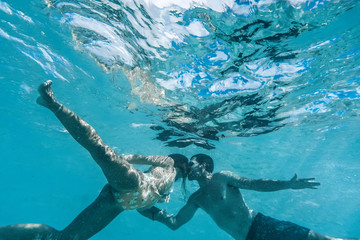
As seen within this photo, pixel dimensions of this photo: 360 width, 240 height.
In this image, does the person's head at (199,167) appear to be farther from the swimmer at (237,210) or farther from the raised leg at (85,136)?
the raised leg at (85,136)

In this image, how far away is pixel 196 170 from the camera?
23.5 ft

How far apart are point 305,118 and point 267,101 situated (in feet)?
13.6

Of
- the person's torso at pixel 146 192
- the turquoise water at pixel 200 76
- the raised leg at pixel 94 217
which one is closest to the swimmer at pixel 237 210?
the person's torso at pixel 146 192

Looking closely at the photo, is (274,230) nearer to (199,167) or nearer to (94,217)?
(199,167)

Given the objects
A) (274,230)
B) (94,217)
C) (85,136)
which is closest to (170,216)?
(94,217)

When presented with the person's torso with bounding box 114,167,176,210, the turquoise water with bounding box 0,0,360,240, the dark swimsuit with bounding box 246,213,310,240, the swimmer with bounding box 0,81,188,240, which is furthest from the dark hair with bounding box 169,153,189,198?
the turquoise water with bounding box 0,0,360,240

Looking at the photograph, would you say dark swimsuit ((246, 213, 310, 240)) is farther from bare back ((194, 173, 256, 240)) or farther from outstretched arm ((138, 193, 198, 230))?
outstretched arm ((138, 193, 198, 230))

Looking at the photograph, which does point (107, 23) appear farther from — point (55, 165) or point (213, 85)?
point (55, 165)

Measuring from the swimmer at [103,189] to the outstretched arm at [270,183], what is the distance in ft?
6.56

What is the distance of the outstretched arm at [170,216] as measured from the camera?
6.36 metres

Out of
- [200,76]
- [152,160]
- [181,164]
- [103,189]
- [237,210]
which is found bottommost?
[237,210]

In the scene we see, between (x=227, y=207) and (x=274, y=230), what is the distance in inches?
51.8

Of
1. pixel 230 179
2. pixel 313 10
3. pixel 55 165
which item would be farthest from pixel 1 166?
pixel 313 10

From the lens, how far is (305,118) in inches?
492
